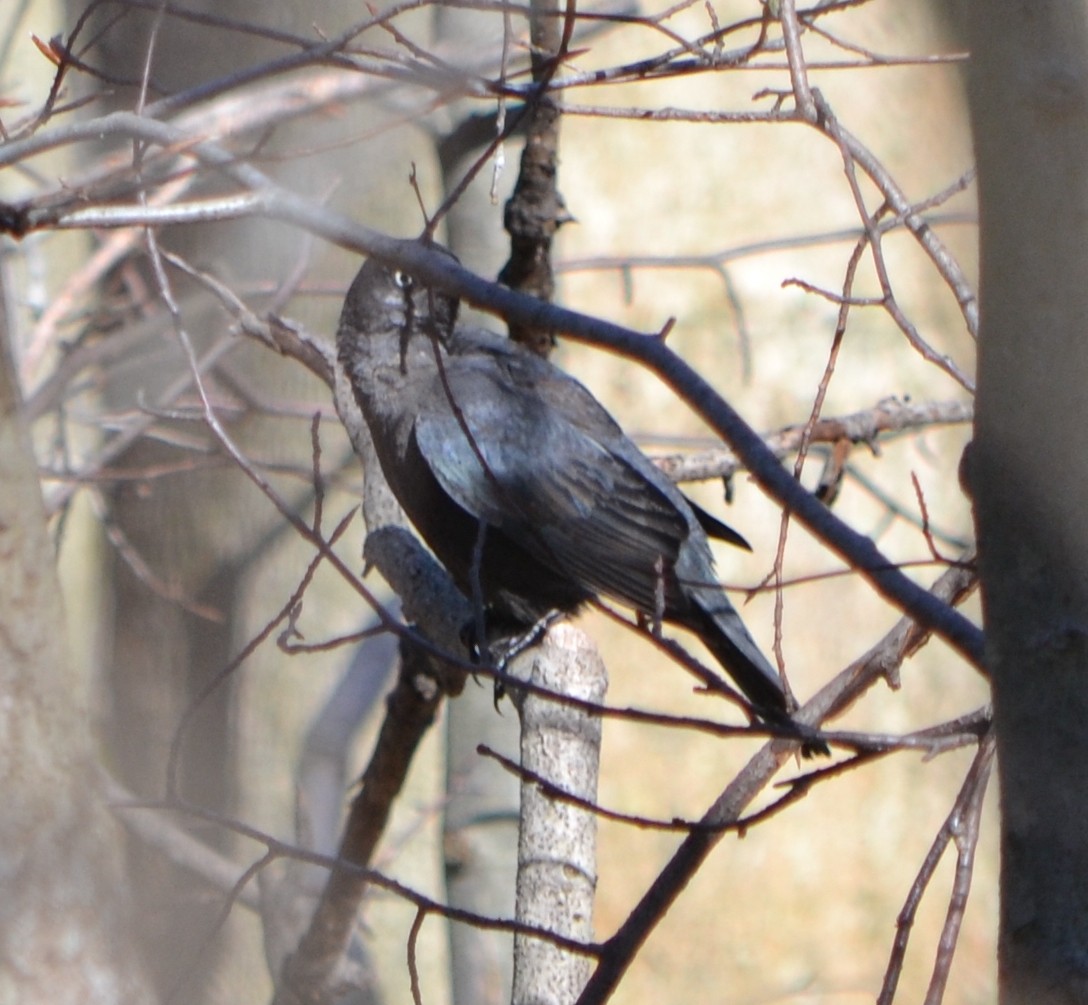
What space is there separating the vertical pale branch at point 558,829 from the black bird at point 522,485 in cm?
25

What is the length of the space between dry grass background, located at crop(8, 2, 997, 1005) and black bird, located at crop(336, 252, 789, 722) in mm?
1893

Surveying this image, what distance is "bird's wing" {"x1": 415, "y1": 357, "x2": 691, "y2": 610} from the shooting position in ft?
9.67

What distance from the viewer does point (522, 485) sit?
3.03 meters

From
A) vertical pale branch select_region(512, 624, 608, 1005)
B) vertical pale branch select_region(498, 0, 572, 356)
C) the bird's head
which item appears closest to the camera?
vertical pale branch select_region(512, 624, 608, 1005)

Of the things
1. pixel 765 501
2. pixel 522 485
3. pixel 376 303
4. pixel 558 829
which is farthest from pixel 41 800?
pixel 765 501

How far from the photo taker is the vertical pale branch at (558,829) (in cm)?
234

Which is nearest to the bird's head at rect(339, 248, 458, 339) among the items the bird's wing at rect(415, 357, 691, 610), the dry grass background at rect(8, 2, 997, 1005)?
the bird's wing at rect(415, 357, 691, 610)

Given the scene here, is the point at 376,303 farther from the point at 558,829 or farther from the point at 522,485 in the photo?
the point at 558,829

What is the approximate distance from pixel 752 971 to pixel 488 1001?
1.64m

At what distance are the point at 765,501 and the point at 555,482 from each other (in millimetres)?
2189

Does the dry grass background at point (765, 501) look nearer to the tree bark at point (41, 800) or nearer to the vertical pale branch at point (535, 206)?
the vertical pale branch at point (535, 206)

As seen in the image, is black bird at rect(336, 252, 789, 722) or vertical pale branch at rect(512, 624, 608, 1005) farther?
black bird at rect(336, 252, 789, 722)

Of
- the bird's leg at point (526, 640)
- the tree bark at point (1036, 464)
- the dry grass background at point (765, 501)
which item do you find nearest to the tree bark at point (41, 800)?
the bird's leg at point (526, 640)

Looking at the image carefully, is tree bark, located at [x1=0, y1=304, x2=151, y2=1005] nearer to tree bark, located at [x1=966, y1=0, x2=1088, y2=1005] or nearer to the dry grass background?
tree bark, located at [x1=966, y1=0, x2=1088, y2=1005]
